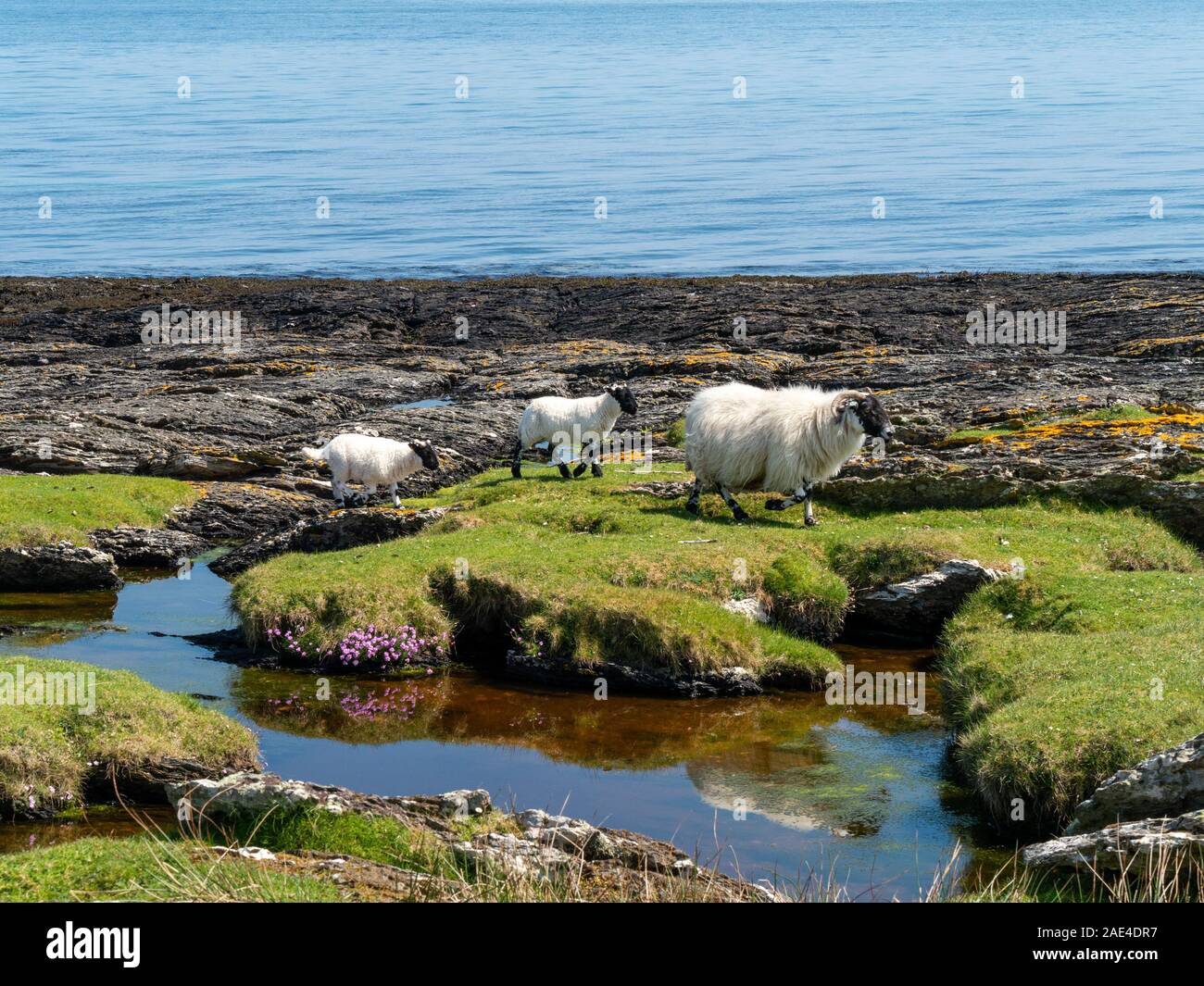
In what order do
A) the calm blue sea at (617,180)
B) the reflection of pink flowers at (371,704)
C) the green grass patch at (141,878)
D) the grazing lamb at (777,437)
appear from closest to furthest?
the green grass patch at (141,878)
the reflection of pink flowers at (371,704)
the grazing lamb at (777,437)
the calm blue sea at (617,180)

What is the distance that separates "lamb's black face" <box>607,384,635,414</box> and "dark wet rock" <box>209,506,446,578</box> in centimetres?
430

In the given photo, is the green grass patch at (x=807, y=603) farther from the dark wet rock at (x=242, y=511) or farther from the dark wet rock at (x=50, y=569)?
the dark wet rock at (x=50, y=569)

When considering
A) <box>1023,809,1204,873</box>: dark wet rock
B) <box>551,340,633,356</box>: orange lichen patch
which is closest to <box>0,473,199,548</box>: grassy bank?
<box>551,340,633,356</box>: orange lichen patch

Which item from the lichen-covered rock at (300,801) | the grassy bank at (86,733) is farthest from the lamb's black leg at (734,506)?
the lichen-covered rock at (300,801)

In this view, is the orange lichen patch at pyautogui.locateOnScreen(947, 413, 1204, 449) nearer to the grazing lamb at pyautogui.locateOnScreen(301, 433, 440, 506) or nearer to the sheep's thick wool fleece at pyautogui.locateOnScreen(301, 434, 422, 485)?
the grazing lamb at pyautogui.locateOnScreen(301, 433, 440, 506)

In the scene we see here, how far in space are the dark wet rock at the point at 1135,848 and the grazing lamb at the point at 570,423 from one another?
1657cm

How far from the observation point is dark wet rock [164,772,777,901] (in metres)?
11.1

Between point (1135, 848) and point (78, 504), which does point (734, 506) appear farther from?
point (1135, 848)

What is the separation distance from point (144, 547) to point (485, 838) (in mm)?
16484

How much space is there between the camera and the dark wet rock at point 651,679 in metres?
19.6

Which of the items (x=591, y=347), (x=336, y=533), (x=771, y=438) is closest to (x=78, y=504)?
(x=336, y=533)
